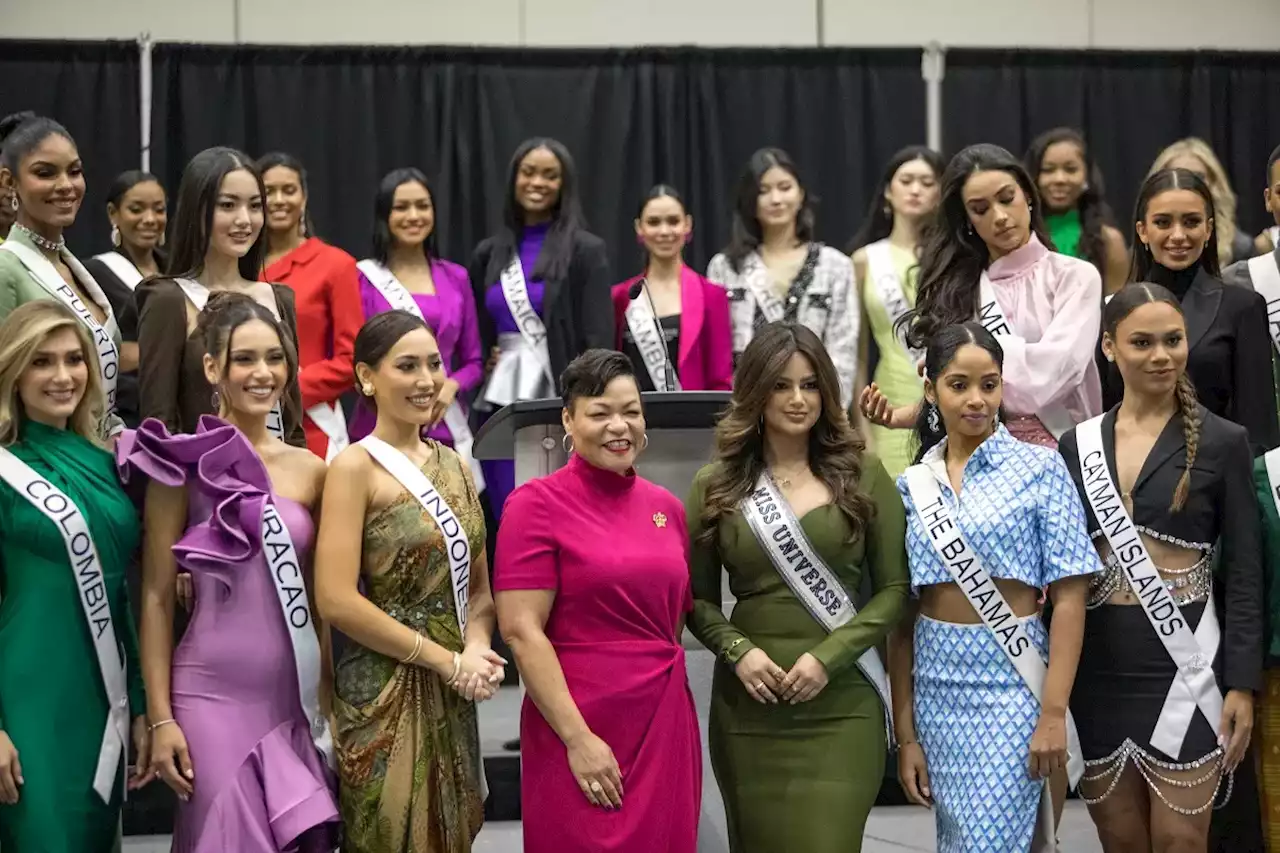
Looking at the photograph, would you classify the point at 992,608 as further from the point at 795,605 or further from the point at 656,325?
the point at 656,325

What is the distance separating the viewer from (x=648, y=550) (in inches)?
120

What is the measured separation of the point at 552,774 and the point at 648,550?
1.36ft

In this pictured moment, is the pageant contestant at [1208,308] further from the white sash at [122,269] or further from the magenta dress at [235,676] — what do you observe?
the white sash at [122,269]

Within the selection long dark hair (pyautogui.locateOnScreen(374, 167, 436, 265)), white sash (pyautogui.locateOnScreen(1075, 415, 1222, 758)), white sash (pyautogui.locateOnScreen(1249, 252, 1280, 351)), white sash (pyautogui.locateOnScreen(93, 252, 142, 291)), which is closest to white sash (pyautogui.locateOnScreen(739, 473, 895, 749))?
white sash (pyautogui.locateOnScreen(1075, 415, 1222, 758))

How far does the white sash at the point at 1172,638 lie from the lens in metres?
3.16

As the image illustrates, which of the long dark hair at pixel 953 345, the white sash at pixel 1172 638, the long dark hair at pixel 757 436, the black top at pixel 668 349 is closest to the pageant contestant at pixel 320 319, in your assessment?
the black top at pixel 668 349

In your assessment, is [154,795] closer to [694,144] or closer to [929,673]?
[929,673]

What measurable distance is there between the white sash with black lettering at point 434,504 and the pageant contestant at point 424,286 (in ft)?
5.67

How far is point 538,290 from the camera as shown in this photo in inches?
193

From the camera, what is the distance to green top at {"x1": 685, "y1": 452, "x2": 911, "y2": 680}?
314 cm

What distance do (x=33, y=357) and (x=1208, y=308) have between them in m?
2.29

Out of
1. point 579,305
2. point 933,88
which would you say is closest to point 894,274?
point 579,305

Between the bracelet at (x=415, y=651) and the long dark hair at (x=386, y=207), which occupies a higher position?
the long dark hair at (x=386, y=207)

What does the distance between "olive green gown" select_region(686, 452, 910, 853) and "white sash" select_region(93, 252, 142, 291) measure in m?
1.91
